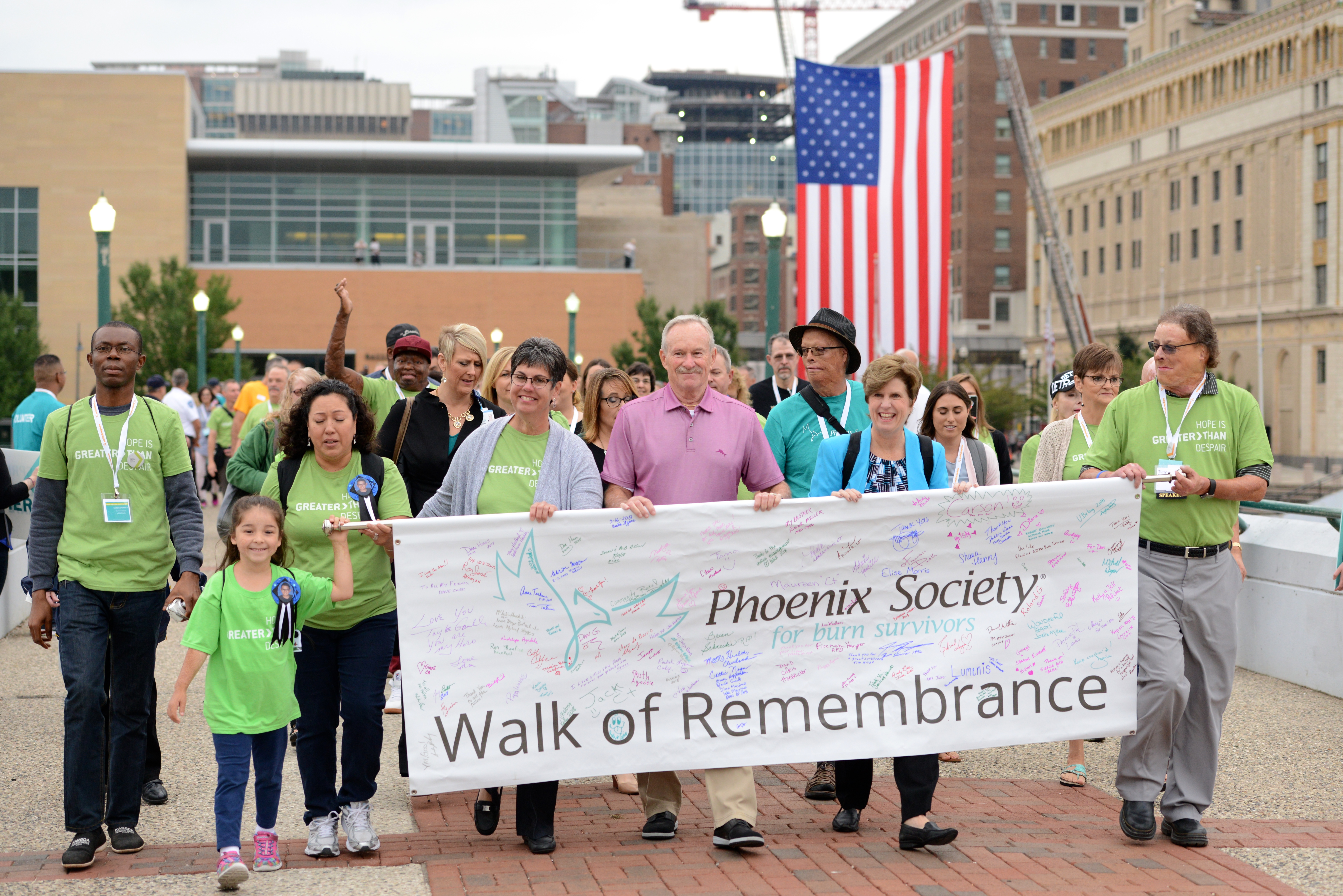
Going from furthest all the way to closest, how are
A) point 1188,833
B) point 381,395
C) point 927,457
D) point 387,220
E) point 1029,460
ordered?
point 387,220, point 1029,460, point 381,395, point 927,457, point 1188,833

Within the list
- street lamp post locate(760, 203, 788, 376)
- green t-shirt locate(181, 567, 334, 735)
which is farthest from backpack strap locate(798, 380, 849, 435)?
street lamp post locate(760, 203, 788, 376)

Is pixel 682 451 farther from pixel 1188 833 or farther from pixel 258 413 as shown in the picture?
pixel 258 413

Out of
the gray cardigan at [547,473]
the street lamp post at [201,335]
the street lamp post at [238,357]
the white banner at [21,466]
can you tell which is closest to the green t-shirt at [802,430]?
the gray cardigan at [547,473]

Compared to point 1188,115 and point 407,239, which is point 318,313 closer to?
point 407,239

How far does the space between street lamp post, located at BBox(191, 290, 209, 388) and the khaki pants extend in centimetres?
2599

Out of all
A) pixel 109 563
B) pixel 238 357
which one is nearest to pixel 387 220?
pixel 238 357

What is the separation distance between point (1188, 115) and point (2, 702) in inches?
3377

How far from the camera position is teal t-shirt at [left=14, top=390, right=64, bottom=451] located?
11.7 meters

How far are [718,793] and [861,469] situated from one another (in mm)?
1546

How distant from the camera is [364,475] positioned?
590 cm

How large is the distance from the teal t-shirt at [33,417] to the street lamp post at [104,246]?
3595mm

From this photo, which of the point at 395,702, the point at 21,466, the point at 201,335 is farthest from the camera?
the point at 201,335

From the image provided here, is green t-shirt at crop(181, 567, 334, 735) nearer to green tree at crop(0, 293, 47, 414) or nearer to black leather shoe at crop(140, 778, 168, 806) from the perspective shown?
black leather shoe at crop(140, 778, 168, 806)

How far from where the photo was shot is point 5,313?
4794 cm
